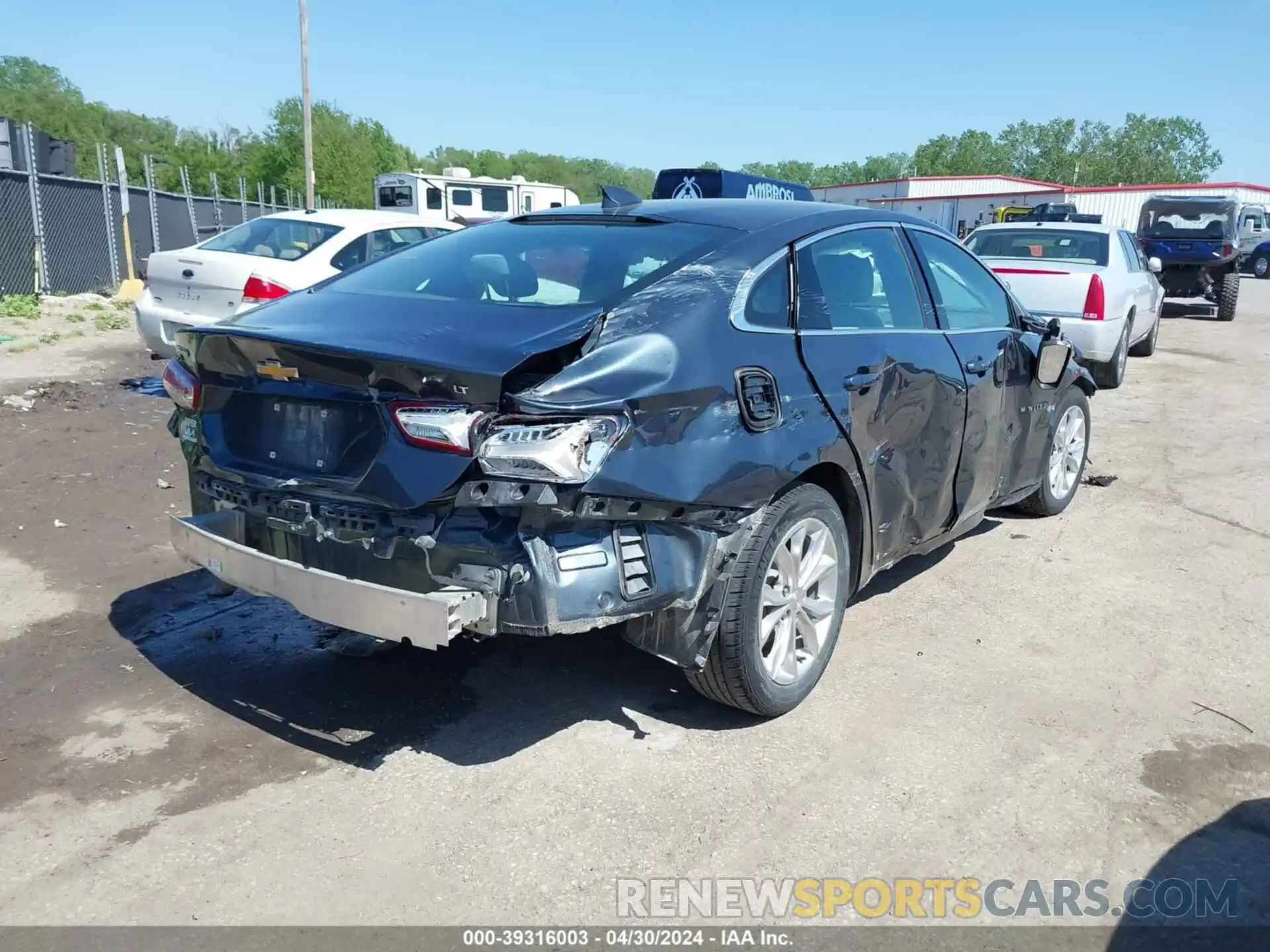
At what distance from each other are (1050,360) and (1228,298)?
15.7 metres

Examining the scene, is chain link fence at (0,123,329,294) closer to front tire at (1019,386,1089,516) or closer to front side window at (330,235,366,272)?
front side window at (330,235,366,272)

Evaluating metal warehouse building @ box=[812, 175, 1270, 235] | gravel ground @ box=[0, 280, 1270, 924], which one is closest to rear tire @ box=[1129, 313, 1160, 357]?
gravel ground @ box=[0, 280, 1270, 924]

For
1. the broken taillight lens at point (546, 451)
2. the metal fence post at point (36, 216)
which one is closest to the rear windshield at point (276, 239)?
the broken taillight lens at point (546, 451)

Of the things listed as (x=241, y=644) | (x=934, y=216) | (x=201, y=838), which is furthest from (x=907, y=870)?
(x=934, y=216)

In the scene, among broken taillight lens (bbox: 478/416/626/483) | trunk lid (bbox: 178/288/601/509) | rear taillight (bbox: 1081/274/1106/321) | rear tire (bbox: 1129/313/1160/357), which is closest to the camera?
broken taillight lens (bbox: 478/416/626/483)

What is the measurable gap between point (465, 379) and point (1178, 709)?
291 centimetres

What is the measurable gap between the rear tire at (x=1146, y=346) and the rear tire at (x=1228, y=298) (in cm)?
565

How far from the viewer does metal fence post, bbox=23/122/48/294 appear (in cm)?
1470

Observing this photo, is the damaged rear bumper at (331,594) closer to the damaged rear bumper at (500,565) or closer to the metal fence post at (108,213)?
the damaged rear bumper at (500,565)

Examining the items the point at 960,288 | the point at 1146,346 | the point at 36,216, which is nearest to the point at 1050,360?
the point at 960,288

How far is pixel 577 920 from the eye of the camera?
8.68 feet

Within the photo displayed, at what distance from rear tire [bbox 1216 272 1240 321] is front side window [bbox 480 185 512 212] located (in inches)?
712

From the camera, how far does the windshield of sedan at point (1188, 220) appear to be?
60.0ft

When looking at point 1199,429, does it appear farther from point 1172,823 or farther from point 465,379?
point 465,379
